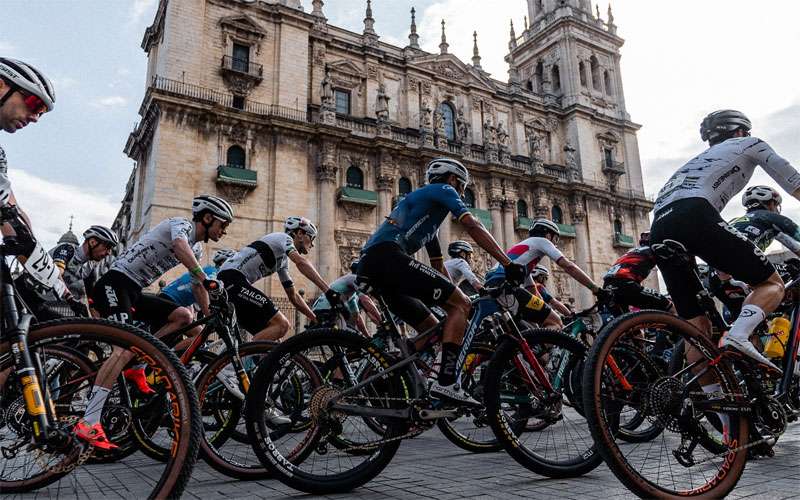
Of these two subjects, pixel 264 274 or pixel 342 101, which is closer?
pixel 264 274

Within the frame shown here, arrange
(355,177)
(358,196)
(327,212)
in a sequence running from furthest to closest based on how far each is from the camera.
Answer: (355,177), (358,196), (327,212)

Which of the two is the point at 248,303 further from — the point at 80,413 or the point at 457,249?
the point at 457,249

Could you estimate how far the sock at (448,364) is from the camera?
334 centimetres

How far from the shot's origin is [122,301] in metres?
4.78

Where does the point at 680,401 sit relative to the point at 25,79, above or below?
below

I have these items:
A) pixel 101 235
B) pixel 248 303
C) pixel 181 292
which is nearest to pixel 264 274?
pixel 248 303

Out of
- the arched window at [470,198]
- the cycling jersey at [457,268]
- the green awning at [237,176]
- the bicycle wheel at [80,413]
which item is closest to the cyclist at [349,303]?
the cycling jersey at [457,268]

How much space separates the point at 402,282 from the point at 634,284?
12.0ft

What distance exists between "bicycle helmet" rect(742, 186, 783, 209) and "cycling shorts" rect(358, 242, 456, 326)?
3892mm

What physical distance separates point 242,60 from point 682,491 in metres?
26.0

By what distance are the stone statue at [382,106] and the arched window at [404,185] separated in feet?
11.1

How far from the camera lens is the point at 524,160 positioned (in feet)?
107

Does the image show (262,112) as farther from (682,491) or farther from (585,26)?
(585,26)

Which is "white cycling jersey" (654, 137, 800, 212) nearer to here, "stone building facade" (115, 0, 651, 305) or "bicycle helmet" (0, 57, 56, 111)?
"bicycle helmet" (0, 57, 56, 111)
